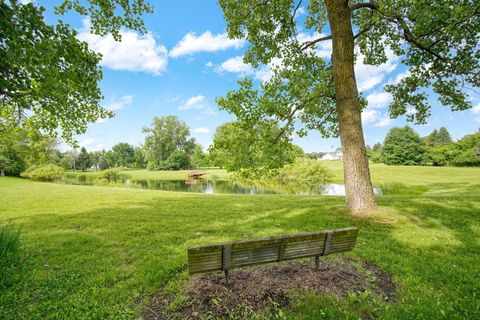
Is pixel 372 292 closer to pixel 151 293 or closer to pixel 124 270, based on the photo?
pixel 151 293

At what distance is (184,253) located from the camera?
15.8 ft

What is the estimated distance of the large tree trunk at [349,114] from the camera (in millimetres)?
6645

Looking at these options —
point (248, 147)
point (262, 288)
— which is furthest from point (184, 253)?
point (248, 147)

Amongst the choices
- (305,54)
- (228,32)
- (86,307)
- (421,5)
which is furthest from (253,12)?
(86,307)

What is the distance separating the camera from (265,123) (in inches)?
325

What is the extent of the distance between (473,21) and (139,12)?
10210 millimetres

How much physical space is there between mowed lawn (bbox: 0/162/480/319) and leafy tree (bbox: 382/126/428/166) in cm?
4870

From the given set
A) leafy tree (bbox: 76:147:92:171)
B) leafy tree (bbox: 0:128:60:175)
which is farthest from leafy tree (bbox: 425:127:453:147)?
leafy tree (bbox: 76:147:92:171)

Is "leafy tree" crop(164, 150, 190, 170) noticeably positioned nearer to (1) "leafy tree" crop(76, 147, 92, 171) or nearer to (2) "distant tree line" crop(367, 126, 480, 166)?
(1) "leafy tree" crop(76, 147, 92, 171)

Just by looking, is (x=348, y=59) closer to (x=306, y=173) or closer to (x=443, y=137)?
(x=306, y=173)

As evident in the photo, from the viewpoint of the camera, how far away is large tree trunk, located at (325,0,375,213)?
21.8 ft

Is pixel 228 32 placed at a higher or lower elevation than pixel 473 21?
higher

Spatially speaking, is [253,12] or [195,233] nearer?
[195,233]

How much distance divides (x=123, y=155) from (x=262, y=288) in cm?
10314
